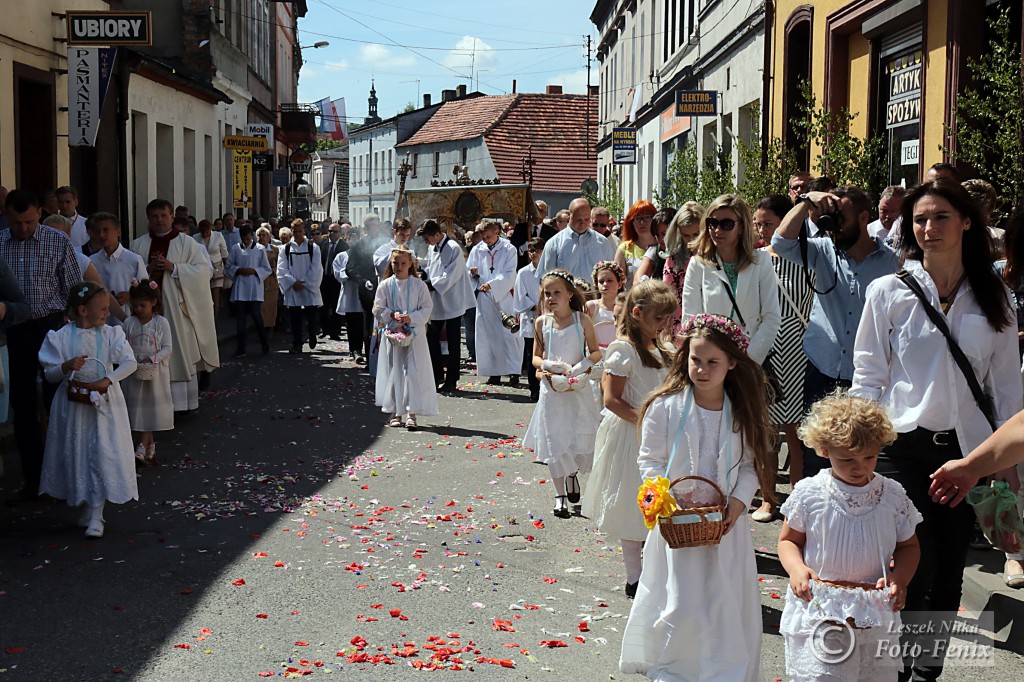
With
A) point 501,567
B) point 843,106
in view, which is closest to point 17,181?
point 843,106

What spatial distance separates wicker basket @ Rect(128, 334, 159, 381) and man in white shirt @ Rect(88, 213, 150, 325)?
747 millimetres

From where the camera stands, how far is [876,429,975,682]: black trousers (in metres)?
4.66

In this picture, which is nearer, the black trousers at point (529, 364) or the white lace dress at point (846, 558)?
the white lace dress at point (846, 558)

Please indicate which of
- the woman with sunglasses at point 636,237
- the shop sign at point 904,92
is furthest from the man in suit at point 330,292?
the woman with sunglasses at point 636,237

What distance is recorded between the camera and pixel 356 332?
17.9m

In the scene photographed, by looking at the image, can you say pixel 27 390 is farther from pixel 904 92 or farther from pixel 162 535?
pixel 904 92

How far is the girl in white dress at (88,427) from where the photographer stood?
755 centimetres

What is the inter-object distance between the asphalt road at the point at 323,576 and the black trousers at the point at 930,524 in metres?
A: 0.60

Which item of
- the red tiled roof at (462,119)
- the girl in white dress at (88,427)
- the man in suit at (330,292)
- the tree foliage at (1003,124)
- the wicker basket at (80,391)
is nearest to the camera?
the girl in white dress at (88,427)

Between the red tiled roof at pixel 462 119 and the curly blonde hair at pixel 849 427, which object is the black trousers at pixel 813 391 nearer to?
the curly blonde hair at pixel 849 427

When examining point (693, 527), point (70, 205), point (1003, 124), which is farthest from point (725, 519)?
point (70, 205)

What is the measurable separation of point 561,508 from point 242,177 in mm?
24457

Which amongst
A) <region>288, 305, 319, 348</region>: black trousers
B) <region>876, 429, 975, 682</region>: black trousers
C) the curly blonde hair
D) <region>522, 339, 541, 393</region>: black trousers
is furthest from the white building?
the curly blonde hair

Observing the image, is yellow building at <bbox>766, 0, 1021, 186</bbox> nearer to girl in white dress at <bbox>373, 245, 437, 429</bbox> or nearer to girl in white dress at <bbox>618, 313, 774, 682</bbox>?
girl in white dress at <bbox>373, 245, 437, 429</bbox>
